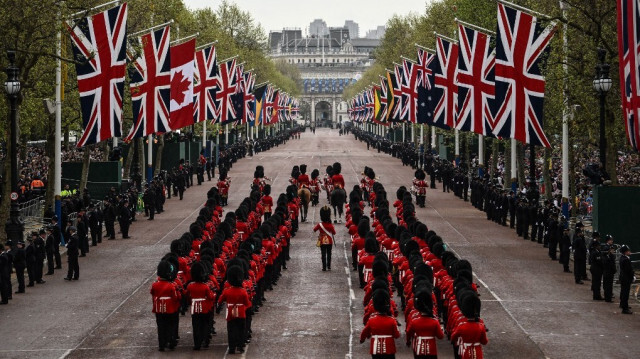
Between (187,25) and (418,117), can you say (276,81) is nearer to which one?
(187,25)

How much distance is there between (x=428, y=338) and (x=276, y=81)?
136 metres

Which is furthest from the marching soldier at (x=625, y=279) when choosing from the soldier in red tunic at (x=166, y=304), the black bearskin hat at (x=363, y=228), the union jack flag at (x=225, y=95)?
the union jack flag at (x=225, y=95)

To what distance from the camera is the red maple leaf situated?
42438 mm

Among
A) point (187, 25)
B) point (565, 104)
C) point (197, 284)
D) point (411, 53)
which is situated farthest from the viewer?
point (411, 53)

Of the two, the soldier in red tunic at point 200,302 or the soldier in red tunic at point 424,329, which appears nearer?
the soldier in red tunic at point 424,329

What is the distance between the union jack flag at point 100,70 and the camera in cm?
3092

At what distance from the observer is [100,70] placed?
3148cm

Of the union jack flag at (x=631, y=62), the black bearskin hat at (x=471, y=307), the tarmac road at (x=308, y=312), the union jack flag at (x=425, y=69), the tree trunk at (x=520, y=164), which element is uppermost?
the union jack flag at (x=425, y=69)

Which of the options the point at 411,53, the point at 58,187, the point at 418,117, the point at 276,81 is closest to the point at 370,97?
the point at 411,53

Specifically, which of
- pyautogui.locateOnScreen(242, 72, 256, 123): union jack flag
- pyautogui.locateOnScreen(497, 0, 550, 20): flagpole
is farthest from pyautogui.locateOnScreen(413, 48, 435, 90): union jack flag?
pyautogui.locateOnScreen(242, 72, 256, 123): union jack flag

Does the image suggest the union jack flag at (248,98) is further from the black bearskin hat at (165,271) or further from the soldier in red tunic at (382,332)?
the soldier in red tunic at (382,332)

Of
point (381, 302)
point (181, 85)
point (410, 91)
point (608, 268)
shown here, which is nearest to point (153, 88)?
point (181, 85)

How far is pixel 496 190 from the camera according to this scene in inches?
1690

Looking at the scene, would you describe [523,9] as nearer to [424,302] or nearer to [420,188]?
[420,188]
